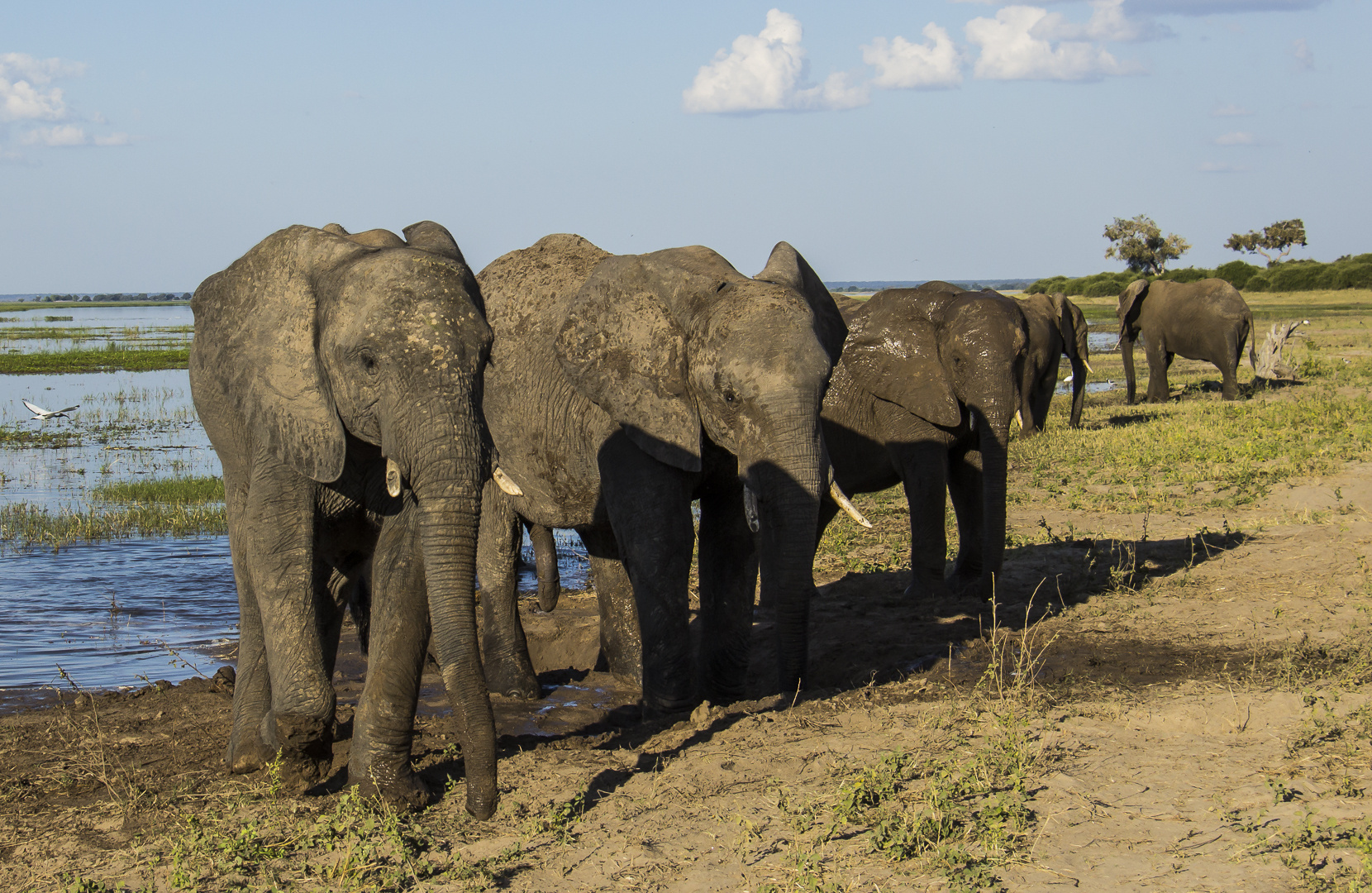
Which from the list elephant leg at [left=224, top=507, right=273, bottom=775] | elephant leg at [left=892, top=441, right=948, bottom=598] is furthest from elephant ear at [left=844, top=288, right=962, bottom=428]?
elephant leg at [left=224, top=507, right=273, bottom=775]

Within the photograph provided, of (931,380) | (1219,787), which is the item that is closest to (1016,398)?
(931,380)

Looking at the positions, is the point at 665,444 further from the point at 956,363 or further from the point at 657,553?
the point at 956,363

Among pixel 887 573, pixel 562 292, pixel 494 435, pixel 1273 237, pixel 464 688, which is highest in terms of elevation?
pixel 1273 237

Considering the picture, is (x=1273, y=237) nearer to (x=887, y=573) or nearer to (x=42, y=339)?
(x=42, y=339)

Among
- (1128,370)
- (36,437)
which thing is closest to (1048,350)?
(1128,370)

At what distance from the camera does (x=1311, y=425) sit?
51.9 ft

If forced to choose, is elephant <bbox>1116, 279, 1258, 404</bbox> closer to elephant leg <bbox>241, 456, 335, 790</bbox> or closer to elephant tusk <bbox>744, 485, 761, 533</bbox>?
elephant tusk <bbox>744, 485, 761, 533</bbox>

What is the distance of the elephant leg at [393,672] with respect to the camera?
16.0 ft

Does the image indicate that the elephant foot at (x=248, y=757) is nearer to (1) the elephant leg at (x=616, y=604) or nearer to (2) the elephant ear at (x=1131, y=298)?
(1) the elephant leg at (x=616, y=604)

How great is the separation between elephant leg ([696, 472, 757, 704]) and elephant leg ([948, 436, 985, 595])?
9.11 ft

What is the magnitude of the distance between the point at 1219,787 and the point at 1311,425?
12842mm

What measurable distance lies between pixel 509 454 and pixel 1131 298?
67.9 feet

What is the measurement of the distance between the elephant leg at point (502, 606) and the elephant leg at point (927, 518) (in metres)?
3.00

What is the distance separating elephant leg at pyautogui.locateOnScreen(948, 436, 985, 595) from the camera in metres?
9.26
